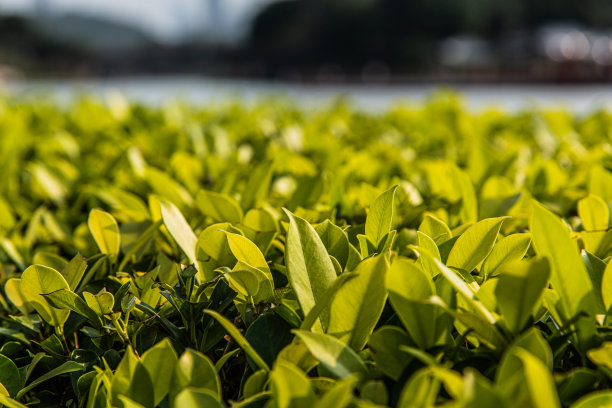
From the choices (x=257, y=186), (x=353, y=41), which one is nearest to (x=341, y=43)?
(x=353, y=41)

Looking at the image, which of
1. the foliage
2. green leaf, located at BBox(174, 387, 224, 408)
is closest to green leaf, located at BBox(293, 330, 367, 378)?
the foliage

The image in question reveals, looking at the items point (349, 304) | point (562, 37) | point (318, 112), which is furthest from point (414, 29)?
point (349, 304)

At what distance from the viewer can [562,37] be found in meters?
38.8

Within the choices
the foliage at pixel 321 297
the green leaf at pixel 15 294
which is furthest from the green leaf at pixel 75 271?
the green leaf at pixel 15 294

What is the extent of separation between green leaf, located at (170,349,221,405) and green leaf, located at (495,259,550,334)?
1.18 feet

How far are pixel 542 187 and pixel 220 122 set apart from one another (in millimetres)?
2102

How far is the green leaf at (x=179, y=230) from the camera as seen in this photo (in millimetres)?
1090

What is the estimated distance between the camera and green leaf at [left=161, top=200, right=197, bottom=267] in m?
1.09

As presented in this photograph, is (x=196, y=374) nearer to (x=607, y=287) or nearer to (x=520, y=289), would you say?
(x=520, y=289)

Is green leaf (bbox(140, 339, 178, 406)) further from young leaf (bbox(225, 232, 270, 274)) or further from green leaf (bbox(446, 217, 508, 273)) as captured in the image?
green leaf (bbox(446, 217, 508, 273))

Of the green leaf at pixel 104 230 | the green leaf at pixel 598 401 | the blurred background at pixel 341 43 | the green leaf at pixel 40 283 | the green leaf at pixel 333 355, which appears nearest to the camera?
the green leaf at pixel 598 401

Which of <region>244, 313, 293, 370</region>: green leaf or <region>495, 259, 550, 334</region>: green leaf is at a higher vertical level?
<region>495, 259, 550, 334</region>: green leaf

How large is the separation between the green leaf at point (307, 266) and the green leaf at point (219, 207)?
0.41 metres

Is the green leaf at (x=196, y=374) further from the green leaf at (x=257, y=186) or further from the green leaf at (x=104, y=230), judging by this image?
the green leaf at (x=257, y=186)
